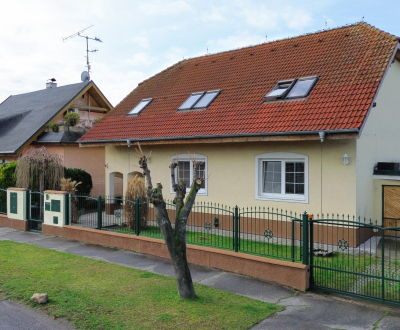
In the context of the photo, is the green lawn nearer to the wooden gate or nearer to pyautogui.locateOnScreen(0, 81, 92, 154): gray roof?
the wooden gate

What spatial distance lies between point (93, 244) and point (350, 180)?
7.28m

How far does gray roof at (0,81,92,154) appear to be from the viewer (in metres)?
21.2

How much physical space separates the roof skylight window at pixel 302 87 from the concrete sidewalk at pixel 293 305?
20.6 feet

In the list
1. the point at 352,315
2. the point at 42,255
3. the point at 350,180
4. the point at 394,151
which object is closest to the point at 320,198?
the point at 350,180

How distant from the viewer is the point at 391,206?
37.5 feet

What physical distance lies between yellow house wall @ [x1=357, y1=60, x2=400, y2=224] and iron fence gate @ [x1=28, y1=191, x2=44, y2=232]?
10274mm

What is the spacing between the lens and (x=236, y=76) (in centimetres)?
1542

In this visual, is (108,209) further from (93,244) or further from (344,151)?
(344,151)

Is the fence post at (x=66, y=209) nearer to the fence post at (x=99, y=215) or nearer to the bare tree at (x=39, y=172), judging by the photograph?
the fence post at (x=99, y=215)

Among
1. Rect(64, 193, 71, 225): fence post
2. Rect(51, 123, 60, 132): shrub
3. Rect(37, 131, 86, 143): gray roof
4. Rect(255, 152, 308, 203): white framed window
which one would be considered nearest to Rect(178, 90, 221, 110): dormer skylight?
Rect(255, 152, 308, 203): white framed window

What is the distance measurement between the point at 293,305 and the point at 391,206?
624cm

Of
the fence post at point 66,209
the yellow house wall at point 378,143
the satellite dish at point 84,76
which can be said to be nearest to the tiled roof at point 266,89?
the yellow house wall at point 378,143

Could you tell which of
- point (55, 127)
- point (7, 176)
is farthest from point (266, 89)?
point (55, 127)

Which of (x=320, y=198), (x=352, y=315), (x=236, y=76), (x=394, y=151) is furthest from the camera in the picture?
(x=236, y=76)
